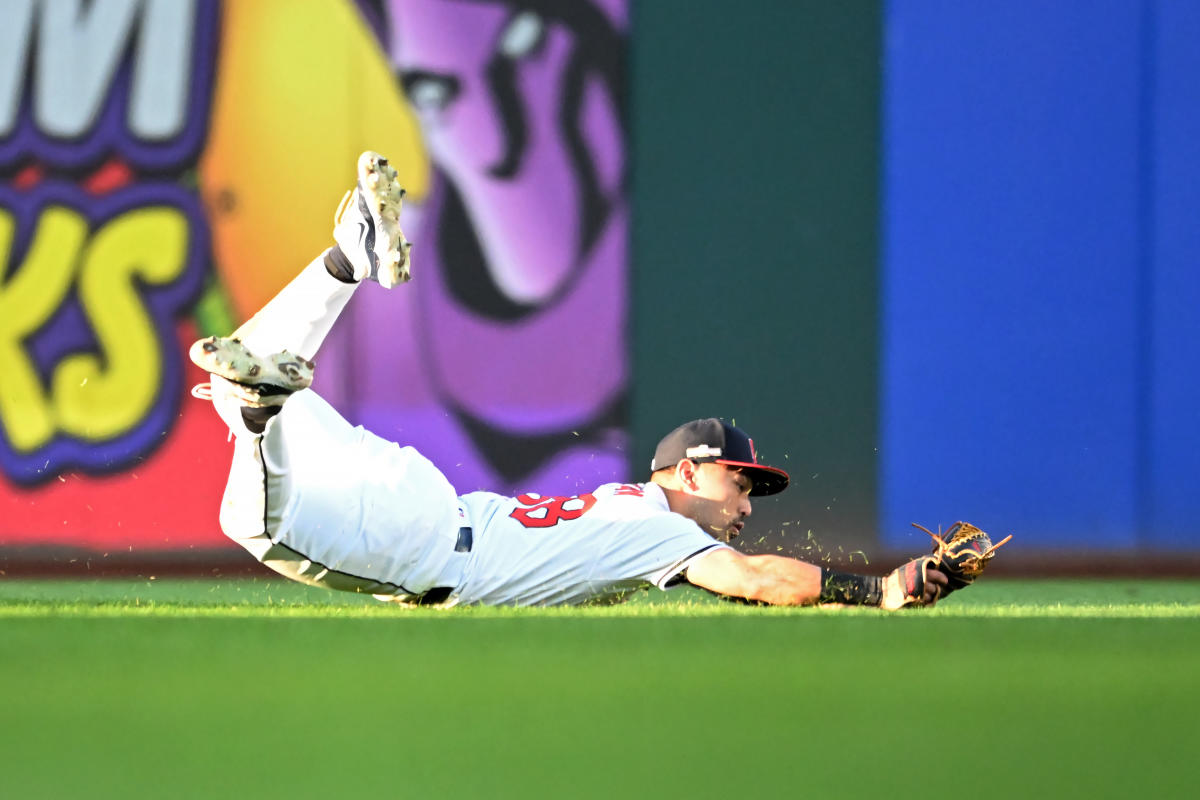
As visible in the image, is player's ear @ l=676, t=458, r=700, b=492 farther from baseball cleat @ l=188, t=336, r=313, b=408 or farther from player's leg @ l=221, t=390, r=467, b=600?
baseball cleat @ l=188, t=336, r=313, b=408

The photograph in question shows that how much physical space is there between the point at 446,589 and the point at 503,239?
137 inches

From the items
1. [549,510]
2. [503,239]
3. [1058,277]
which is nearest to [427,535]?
[549,510]

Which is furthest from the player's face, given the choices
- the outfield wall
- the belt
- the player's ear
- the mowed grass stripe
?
the outfield wall

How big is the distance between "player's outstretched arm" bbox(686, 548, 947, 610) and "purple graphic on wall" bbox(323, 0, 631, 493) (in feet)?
11.5

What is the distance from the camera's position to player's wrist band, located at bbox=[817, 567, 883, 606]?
3.27 m

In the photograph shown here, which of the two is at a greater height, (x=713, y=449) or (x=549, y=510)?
(x=713, y=449)

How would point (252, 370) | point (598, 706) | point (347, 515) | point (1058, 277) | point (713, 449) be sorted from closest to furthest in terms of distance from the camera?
1. point (598, 706)
2. point (252, 370)
3. point (347, 515)
4. point (713, 449)
5. point (1058, 277)

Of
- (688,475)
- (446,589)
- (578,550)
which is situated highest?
(688,475)

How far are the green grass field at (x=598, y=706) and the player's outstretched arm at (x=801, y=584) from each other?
61 cm

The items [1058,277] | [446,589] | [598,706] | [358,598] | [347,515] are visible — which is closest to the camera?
[598,706]

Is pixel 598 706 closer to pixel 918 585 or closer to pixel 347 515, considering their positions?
pixel 918 585

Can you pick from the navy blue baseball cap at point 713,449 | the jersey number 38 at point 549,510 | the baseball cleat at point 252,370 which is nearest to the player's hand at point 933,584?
the navy blue baseball cap at point 713,449

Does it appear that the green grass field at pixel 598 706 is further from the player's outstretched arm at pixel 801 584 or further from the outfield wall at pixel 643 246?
the outfield wall at pixel 643 246

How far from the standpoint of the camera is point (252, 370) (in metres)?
2.92
